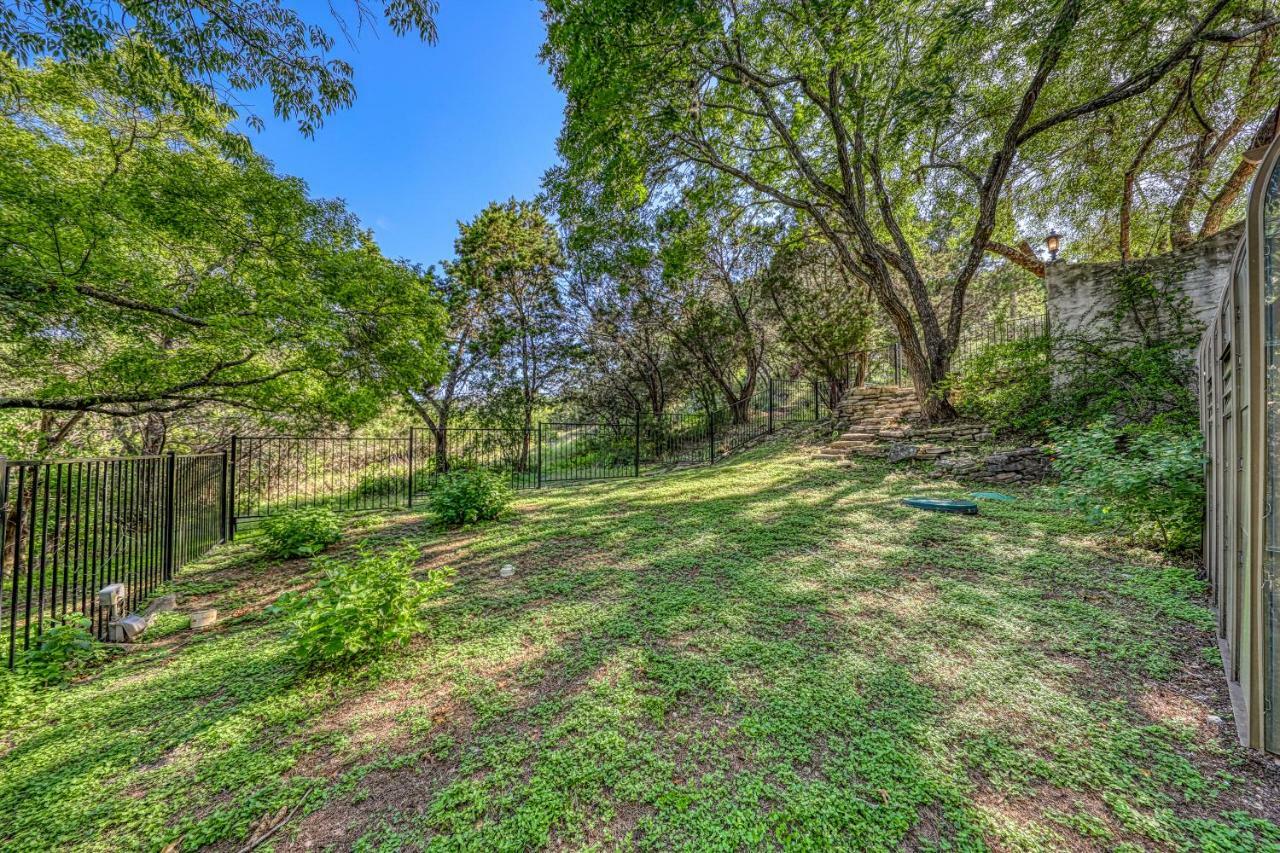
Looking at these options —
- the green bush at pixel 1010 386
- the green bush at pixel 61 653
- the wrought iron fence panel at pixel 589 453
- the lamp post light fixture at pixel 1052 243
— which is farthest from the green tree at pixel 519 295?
the lamp post light fixture at pixel 1052 243

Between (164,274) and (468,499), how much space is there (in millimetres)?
4339

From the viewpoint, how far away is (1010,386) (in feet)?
24.5

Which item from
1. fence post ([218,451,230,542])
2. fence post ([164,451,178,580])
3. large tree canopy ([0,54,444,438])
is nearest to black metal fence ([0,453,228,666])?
fence post ([164,451,178,580])

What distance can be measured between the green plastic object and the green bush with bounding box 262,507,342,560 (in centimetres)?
712

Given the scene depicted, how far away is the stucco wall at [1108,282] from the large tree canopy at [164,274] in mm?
10538

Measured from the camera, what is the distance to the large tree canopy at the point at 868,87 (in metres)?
5.71

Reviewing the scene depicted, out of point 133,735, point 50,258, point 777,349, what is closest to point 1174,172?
point 777,349

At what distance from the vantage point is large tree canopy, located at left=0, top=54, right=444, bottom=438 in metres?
3.98

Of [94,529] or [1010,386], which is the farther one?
[1010,386]

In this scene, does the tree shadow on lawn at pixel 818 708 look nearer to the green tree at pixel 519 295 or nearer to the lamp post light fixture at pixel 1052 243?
the green tree at pixel 519 295

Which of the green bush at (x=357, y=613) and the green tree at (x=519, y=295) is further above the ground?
the green tree at (x=519, y=295)

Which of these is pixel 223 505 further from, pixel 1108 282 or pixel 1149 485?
pixel 1108 282

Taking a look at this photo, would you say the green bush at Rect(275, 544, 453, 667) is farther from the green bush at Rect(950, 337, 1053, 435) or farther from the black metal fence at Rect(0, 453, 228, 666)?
the green bush at Rect(950, 337, 1053, 435)

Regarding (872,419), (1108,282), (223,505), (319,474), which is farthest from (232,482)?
(1108,282)
